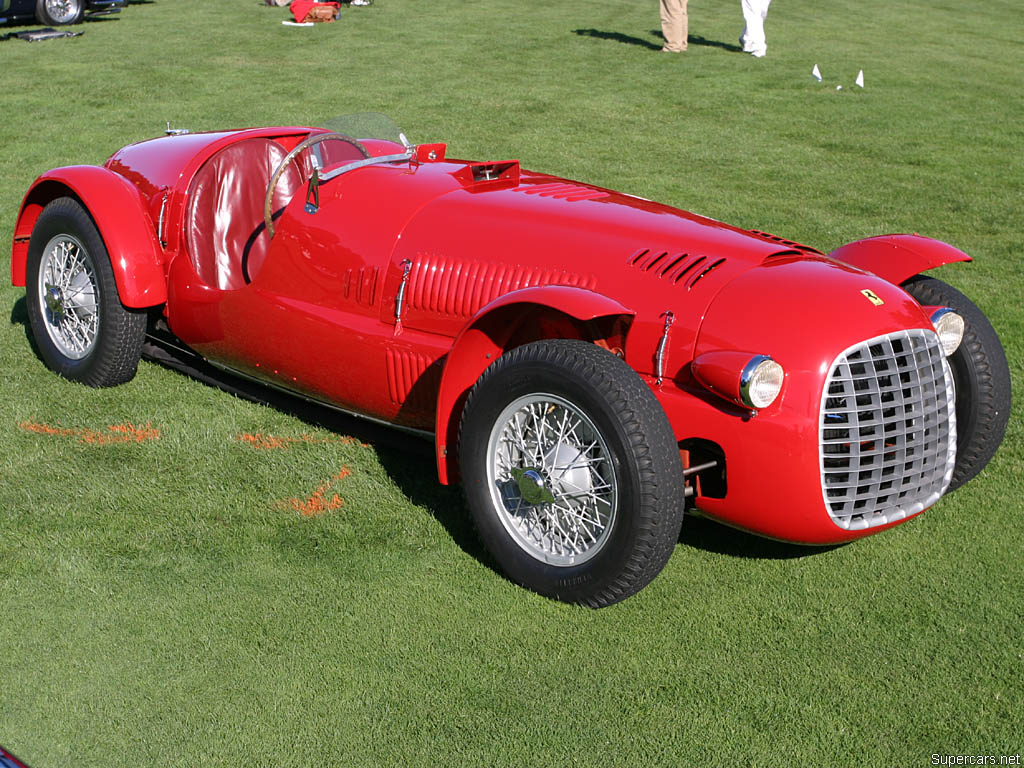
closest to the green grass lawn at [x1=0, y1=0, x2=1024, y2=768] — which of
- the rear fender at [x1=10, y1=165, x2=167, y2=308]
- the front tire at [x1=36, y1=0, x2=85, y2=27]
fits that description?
the rear fender at [x1=10, y1=165, x2=167, y2=308]

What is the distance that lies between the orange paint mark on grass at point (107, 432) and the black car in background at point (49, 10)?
55.9ft

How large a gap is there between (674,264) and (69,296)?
3.50m

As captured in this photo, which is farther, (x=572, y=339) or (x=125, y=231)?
(x=125, y=231)

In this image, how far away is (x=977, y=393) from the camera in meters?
4.22

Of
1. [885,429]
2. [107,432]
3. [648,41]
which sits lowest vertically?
[107,432]

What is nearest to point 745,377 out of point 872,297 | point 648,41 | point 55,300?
point 872,297

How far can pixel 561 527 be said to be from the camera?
3.76 m

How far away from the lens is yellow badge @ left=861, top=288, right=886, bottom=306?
3.71 metres

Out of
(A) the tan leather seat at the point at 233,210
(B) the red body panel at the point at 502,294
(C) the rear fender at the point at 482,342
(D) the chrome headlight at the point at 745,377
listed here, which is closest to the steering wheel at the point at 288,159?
(B) the red body panel at the point at 502,294

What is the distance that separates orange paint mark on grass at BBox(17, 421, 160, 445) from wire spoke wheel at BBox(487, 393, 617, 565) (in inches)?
85.1

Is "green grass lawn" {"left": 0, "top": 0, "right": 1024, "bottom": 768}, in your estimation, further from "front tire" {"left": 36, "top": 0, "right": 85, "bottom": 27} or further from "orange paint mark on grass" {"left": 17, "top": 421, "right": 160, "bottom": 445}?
"front tire" {"left": 36, "top": 0, "right": 85, "bottom": 27}

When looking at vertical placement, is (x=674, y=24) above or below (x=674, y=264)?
below

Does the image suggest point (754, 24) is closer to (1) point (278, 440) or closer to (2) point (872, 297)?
(1) point (278, 440)

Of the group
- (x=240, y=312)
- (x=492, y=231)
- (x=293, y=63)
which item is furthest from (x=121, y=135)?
(x=492, y=231)
